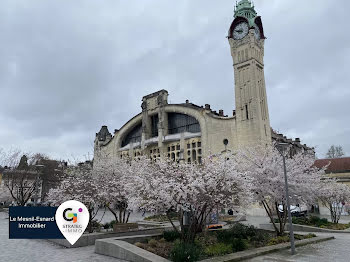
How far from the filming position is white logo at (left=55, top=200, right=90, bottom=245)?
44.8ft

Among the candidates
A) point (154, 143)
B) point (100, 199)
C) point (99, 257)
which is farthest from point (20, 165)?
point (99, 257)

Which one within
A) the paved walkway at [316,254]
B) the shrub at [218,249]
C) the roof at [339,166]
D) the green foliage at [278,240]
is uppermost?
the roof at [339,166]

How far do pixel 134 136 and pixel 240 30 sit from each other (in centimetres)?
3253

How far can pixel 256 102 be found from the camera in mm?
→ 43875

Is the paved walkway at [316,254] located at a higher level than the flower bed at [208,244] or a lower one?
lower

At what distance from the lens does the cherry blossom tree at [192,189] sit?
1230 cm

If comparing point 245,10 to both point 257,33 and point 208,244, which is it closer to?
point 257,33

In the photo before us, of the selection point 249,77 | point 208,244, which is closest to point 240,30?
point 249,77

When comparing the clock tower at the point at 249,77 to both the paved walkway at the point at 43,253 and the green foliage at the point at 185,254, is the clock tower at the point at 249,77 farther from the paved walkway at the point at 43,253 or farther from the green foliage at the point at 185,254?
the green foliage at the point at 185,254

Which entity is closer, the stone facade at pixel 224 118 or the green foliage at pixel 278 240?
the green foliage at pixel 278 240

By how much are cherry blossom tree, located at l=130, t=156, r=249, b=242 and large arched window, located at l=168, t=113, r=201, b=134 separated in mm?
38317

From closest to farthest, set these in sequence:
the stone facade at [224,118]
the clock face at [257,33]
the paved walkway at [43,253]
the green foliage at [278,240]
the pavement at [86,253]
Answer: the pavement at [86,253], the paved walkway at [43,253], the green foliage at [278,240], the stone facade at [224,118], the clock face at [257,33]

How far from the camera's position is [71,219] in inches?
561

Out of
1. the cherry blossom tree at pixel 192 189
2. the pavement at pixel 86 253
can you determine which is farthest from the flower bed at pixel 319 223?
the cherry blossom tree at pixel 192 189
